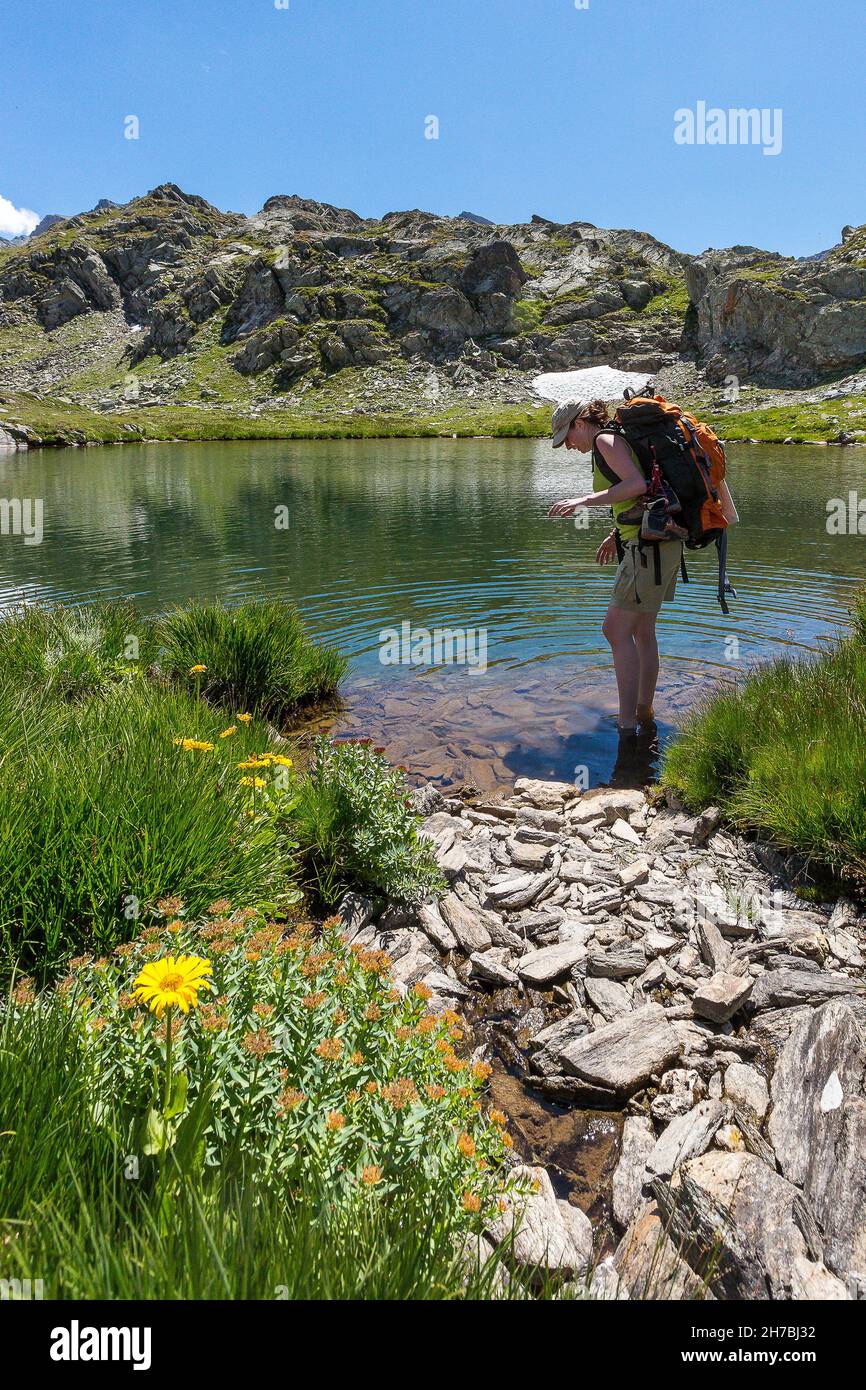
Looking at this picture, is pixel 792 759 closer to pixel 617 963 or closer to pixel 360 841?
pixel 617 963

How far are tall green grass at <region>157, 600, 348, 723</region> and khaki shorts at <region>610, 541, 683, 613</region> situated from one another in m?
5.04

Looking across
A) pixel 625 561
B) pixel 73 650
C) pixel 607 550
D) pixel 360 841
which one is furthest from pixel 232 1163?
pixel 73 650

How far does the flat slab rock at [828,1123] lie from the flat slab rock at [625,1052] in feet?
1.99

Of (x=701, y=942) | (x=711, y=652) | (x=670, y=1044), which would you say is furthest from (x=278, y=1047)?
(x=711, y=652)

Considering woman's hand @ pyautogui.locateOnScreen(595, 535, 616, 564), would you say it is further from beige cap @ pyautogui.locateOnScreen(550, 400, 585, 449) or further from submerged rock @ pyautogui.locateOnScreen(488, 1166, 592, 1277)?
submerged rock @ pyautogui.locateOnScreen(488, 1166, 592, 1277)

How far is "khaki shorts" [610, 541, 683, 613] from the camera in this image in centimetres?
798

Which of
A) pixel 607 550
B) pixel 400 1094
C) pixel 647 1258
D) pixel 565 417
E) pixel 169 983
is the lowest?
pixel 647 1258

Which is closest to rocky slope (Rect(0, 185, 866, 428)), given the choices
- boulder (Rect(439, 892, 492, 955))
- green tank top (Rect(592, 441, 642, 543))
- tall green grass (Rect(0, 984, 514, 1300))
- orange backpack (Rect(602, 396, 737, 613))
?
green tank top (Rect(592, 441, 642, 543))

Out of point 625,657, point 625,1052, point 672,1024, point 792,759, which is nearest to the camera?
point 625,1052

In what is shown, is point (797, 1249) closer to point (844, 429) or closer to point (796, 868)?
point (796, 868)

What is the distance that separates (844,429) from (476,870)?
319 ft

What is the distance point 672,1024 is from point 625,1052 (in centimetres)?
34

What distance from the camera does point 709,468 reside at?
7.38 meters

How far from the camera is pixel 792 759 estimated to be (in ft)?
18.6
